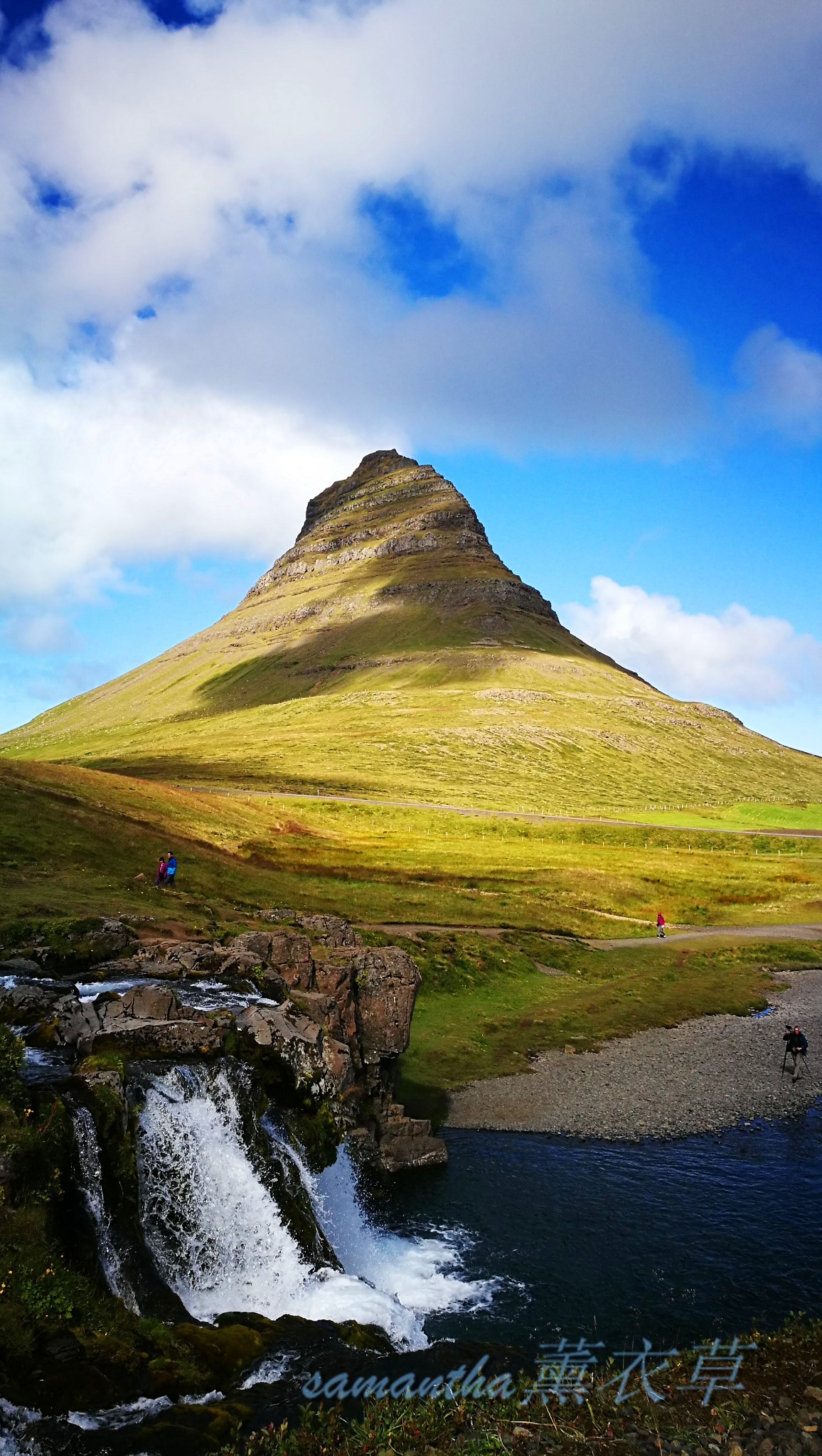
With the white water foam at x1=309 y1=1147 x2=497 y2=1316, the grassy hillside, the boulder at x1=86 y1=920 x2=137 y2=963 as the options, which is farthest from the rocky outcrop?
the grassy hillside

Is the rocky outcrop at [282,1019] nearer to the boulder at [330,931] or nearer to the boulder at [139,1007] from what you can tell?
the boulder at [139,1007]

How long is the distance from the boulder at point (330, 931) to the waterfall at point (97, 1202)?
2381 centimetres

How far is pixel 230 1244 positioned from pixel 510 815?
439ft

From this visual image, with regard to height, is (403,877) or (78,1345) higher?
(403,877)

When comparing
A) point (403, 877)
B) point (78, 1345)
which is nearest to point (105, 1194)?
point (78, 1345)

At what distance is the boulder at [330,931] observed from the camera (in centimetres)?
4691

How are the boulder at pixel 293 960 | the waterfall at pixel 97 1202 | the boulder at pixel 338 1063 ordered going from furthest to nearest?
the boulder at pixel 293 960
the boulder at pixel 338 1063
the waterfall at pixel 97 1202

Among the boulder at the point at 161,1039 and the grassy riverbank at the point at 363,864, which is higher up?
the grassy riverbank at the point at 363,864

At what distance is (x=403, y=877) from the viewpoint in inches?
3553

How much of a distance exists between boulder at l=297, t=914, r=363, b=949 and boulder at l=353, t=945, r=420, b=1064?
564 centimetres

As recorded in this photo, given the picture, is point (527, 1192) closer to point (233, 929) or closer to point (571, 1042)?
point (571, 1042)

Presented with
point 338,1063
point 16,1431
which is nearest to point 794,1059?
point 338,1063

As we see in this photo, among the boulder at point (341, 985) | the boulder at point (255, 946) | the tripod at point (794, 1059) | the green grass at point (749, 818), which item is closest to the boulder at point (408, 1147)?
the boulder at point (341, 985)

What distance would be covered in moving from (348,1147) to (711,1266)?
47.0 ft
